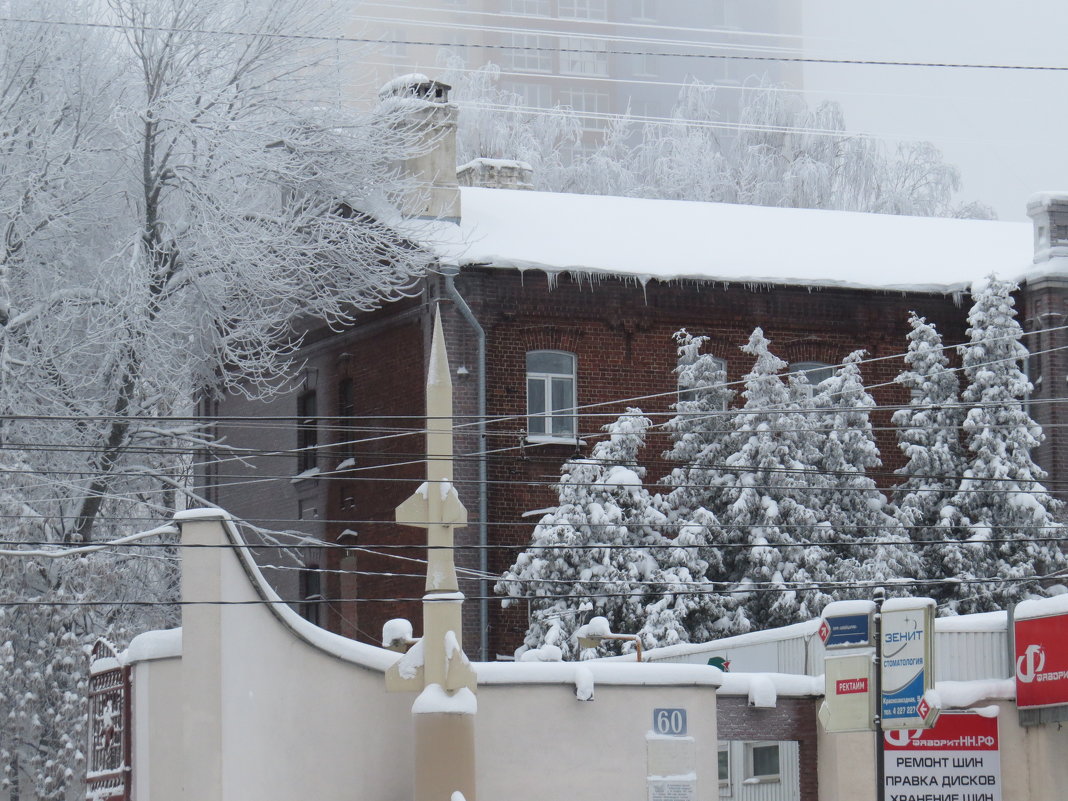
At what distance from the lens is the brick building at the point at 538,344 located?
103 feet

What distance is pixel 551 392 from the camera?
32.3m

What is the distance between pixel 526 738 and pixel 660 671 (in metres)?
1.69

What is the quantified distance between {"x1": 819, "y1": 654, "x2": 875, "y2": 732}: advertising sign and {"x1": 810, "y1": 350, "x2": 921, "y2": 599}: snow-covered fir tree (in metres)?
9.89

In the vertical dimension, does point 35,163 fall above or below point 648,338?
above

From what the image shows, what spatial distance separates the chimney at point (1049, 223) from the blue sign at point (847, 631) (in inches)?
591

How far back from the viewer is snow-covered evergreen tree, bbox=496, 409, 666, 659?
28859 mm

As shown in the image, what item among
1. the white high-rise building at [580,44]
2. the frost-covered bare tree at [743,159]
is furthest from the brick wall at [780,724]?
the white high-rise building at [580,44]

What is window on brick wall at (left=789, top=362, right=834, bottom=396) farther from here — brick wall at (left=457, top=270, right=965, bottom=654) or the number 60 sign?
the number 60 sign

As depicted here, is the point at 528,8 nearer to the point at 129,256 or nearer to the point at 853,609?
the point at 129,256

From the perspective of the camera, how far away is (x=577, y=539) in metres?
29.1

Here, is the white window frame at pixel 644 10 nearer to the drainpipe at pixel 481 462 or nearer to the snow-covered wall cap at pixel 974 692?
the drainpipe at pixel 481 462

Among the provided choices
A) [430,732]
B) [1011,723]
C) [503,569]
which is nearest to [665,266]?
[503,569]

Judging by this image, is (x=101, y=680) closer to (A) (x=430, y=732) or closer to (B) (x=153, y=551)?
(A) (x=430, y=732)

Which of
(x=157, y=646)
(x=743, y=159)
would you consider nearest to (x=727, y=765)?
(x=157, y=646)
